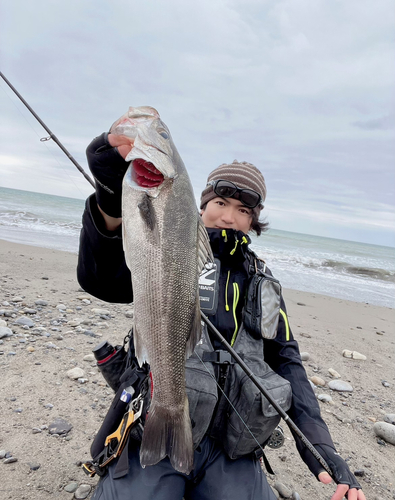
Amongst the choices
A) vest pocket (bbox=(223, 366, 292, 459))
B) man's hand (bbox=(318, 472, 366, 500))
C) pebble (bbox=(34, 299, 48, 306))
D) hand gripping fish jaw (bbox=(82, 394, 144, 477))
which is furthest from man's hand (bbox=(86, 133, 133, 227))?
pebble (bbox=(34, 299, 48, 306))

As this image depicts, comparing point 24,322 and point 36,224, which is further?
point 36,224

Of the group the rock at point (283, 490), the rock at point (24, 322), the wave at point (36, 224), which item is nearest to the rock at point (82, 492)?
the rock at point (283, 490)

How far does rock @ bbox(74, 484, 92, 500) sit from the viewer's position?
8.35ft

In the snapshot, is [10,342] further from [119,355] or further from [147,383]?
[147,383]

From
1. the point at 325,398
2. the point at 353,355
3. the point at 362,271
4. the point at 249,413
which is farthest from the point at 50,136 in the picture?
the point at 362,271

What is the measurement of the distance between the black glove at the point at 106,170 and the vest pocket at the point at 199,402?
123cm

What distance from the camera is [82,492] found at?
2576 millimetres

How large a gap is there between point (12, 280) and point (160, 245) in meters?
6.79

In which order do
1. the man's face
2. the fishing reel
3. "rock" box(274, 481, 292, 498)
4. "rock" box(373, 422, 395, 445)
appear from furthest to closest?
"rock" box(373, 422, 395, 445) < the man's face < "rock" box(274, 481, 292, 498) < the fishing reel

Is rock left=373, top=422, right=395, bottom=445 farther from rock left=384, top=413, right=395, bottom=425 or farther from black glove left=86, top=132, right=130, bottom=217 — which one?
black glove left=86, top=132, right=130, bottom=217

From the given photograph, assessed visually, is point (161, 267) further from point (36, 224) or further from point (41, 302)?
point (36, 224)

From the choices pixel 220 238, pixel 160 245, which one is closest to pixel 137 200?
pixel 160 245

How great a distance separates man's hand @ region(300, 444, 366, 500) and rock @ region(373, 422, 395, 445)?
1.94 metres

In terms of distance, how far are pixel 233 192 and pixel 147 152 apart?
1.30 meters
